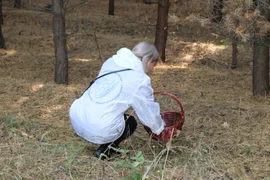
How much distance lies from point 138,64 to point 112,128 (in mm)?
550

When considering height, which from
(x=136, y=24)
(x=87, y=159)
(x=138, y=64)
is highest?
(x=138, y=64)

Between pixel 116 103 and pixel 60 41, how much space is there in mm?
3288

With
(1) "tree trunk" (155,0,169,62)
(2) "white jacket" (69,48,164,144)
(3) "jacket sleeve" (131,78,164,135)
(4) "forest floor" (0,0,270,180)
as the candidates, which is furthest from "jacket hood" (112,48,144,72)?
(1) "tree trunk" (155,0,169,62)

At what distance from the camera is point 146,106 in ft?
10.3

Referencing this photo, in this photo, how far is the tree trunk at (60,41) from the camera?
6.02 meters

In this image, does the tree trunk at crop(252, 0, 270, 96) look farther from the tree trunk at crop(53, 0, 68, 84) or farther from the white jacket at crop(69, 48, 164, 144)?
the tree trunk at crop(53, 0, 68, 84)

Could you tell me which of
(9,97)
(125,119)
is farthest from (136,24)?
(125,119)

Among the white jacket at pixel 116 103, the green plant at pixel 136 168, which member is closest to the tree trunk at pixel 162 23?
the white jacket at pixel 116 103

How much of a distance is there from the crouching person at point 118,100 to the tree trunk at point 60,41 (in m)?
2.98

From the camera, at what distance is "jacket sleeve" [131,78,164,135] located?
312 cm

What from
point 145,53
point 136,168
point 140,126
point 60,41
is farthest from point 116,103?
point 60,41

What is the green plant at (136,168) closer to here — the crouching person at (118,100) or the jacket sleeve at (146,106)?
the crouching person at (118,100)

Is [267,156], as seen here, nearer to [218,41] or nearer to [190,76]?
[190,76]

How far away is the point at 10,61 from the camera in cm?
791
